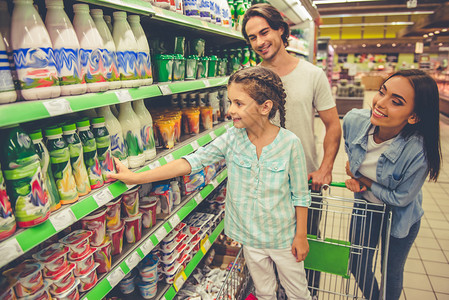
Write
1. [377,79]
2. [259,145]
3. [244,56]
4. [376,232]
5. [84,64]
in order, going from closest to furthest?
[84,64], [259,145], [376,232], [244,56], [377,79]

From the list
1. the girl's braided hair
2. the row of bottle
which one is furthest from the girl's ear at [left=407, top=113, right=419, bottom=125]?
the row of bottle

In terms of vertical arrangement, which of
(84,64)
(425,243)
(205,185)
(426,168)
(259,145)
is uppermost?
(84,64)

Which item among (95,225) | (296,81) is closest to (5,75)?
(95,225)

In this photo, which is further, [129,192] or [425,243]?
[425,243]

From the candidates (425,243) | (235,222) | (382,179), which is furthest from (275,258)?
(425,243)

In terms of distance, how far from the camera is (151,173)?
4.72 feet

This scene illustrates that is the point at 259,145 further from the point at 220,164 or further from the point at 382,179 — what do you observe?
the point at 220,164

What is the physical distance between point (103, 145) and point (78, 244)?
42cm

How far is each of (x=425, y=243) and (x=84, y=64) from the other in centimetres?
340

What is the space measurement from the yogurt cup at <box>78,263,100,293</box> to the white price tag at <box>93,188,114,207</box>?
0.29 meters

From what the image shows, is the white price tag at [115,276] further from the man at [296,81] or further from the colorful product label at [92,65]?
Answer: the man at [296,81]

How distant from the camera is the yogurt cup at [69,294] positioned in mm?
1174

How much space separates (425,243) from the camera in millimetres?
3066

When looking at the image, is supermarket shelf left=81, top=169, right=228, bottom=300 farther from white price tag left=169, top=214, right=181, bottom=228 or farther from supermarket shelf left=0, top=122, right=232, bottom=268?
supermarket shelf left=0, top=122, right=232, bottom=268
